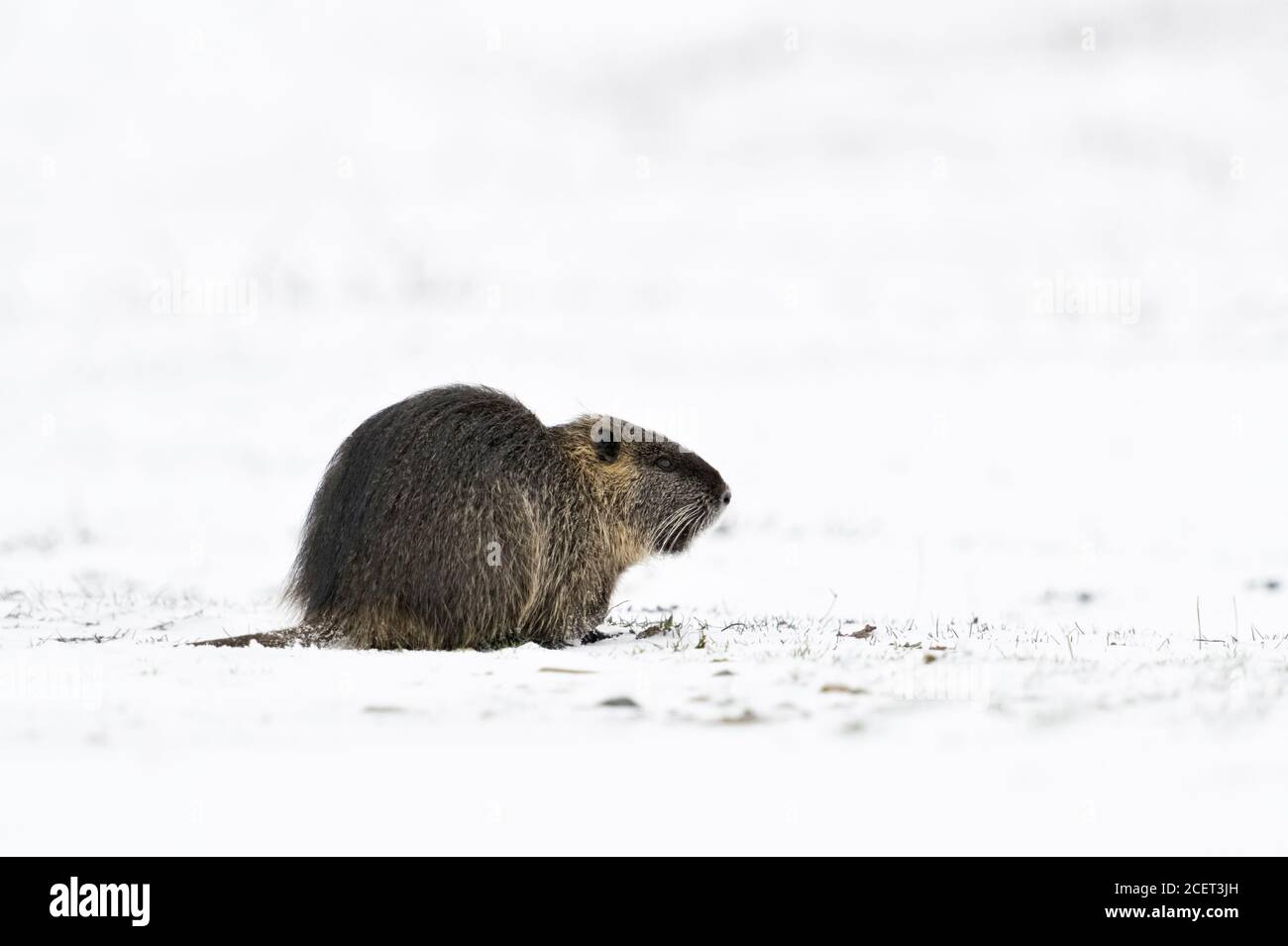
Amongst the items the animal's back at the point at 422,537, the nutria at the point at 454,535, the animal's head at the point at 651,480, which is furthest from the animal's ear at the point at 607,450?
the animal's back at the point at 422,537

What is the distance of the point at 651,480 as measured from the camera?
6984 millimetres

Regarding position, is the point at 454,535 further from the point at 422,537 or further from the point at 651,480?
the point at 651,480

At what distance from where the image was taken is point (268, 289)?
40.9 metres

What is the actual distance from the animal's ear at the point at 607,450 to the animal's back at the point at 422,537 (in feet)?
2.28

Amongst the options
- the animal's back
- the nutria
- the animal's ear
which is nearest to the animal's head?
the animal's ear

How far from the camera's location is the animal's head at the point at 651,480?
687 cm

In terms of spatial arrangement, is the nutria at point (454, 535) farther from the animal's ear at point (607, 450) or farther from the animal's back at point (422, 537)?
the animal's ear at point (607, 450)

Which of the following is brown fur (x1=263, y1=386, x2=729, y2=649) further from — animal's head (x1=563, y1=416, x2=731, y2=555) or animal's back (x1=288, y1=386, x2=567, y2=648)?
animal's head (x1=563, y1=416, x2=731, y2=555)

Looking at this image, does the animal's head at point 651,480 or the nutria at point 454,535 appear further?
the animal's head at point 651,480

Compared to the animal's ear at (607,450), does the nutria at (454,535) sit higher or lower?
lower

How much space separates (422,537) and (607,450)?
1311 millimetres

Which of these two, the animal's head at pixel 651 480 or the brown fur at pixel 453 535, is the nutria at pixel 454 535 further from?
the animal's head at pixel 651 480

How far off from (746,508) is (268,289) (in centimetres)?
2946

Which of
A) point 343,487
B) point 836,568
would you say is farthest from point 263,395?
point 343,487
